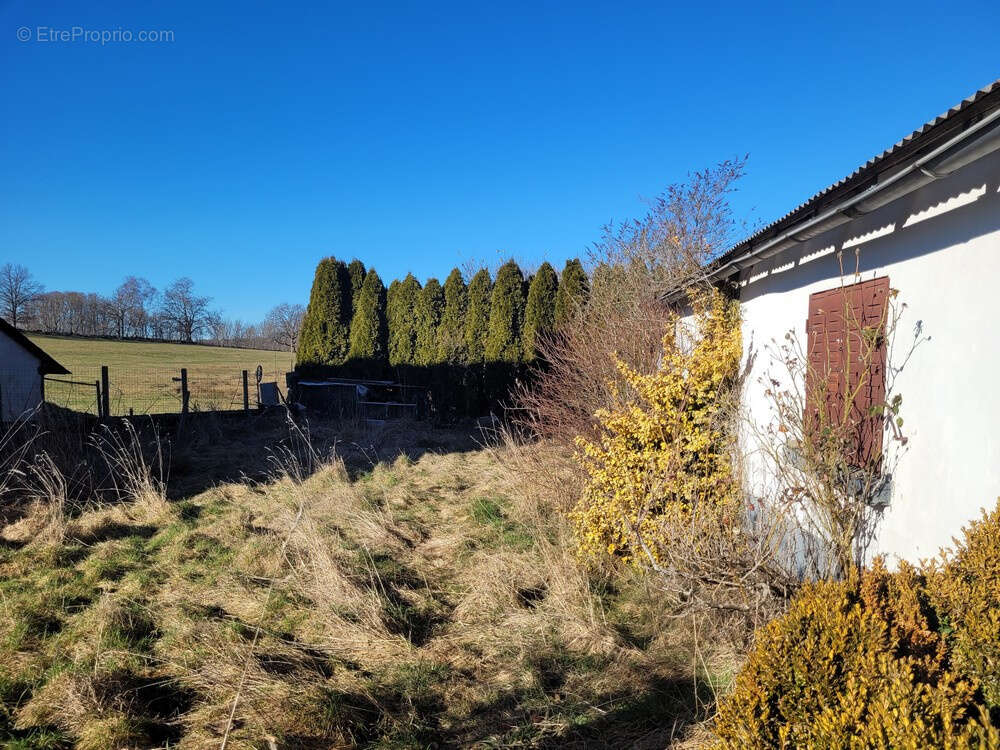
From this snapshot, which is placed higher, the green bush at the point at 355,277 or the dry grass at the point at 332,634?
the green bush at the point at 355,277

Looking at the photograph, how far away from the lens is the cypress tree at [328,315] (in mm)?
16375

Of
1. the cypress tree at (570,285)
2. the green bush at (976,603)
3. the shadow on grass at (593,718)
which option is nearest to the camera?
the green bush at (976,603)

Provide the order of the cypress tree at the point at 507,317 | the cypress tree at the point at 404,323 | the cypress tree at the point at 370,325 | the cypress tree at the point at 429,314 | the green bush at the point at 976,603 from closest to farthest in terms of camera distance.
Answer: the green bush at the point at 976,603, the cypress tree at the point at 507,317, the cypress tree at the point at 429,314, the cypress tree at the point at 404,323, the cypress tree at the point at 370,325

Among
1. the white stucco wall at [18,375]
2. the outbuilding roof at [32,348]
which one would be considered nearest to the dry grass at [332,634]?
the white stucco wall at [18,375]

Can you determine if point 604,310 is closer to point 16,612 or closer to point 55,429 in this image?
point 16,612

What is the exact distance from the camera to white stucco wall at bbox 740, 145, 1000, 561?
2551 millimetres

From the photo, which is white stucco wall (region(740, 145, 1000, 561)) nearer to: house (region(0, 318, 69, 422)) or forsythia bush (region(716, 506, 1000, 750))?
forsythia bush (region(716, 506, 1000, 750))

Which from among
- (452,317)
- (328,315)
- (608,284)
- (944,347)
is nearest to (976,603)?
(944,347)

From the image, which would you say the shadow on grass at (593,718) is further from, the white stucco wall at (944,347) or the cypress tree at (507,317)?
the cypress tree at (507,317)

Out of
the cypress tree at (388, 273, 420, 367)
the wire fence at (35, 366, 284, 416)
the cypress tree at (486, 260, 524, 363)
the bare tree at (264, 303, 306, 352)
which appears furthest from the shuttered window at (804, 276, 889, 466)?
the bare tree at (264, 303, 306, 352)

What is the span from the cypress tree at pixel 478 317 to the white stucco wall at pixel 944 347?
35.4 feet

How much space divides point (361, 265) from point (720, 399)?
537 inches

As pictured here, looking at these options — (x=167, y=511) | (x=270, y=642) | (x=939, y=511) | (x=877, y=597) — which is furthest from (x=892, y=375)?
(x=167, y=511)

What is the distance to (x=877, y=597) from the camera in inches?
89.6
